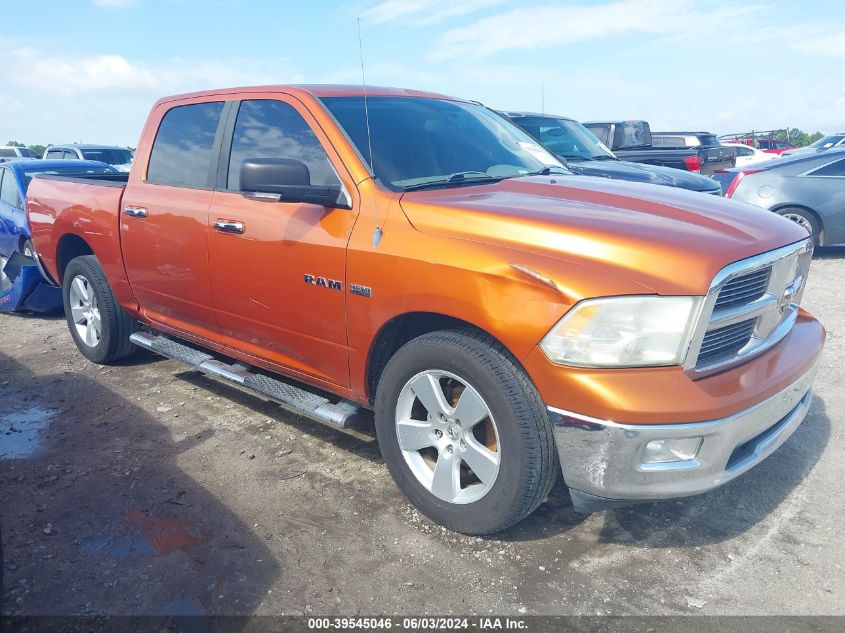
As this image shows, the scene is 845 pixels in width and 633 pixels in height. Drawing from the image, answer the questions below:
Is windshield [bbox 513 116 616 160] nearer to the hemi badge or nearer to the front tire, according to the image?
the hemi badge

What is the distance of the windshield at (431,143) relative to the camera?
3449 millimetres

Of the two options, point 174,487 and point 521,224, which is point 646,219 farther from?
point 174,487

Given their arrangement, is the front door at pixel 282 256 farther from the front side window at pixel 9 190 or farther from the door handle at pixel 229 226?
the front side window at pixel 9 190

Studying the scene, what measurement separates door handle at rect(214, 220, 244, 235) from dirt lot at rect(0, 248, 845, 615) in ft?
4.03

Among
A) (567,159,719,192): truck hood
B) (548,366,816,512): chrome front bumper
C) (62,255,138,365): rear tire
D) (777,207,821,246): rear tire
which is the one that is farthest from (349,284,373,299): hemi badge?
(777,207,821,246): rear tire

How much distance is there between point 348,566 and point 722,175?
9.20 meters

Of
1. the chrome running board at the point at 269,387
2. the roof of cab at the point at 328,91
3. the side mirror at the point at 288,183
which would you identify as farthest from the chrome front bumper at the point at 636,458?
the roof of cab at the point at 328,91

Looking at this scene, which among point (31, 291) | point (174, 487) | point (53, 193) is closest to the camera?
point (174, 487)

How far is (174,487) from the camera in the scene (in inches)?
139

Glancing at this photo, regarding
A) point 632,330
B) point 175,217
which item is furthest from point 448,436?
point 175,217

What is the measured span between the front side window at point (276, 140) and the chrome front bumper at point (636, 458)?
1682 mm

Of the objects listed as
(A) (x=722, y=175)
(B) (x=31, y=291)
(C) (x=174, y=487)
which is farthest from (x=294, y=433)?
(A) (x=722, y=175)

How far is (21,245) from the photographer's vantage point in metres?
7.65

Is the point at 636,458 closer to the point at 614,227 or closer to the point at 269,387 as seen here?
the point at 614,227
